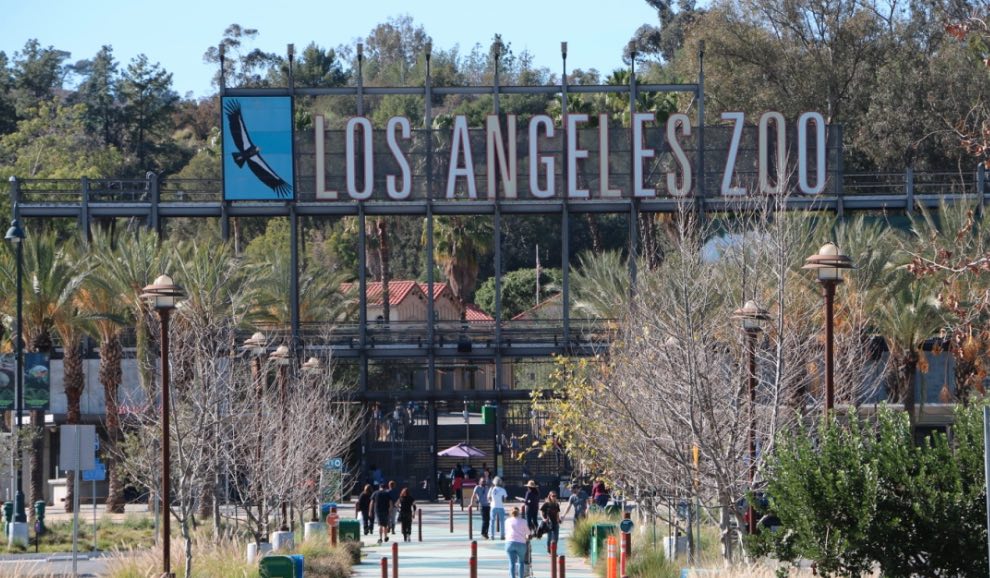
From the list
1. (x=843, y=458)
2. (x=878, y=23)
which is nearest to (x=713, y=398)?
(x=843, y=458)

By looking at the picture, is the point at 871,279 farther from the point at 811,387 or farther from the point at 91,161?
the point at 91,161

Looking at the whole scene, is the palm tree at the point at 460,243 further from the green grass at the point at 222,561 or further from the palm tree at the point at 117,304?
the green grass at the point at 222,561

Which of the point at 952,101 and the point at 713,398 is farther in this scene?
the point at 952,101

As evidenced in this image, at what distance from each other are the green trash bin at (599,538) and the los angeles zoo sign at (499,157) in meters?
22.2

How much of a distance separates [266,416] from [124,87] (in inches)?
2941

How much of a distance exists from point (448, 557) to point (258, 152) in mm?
22493

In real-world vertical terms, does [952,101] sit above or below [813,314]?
above

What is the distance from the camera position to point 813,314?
112ft


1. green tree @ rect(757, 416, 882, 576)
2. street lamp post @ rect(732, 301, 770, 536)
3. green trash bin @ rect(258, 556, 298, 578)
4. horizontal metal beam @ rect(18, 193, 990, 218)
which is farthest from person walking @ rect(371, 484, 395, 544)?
green tree @ rect(757, 416, 882, 576)

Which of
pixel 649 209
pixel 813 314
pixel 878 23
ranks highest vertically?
pixel 878 23

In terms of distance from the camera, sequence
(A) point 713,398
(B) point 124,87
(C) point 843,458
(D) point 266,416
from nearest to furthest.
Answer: (C) point 843,458 → (A) point 713,398 → (D) point 266,416 → (B) point 124,87

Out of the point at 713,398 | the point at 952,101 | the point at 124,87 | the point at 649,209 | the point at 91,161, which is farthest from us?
the point at 124,87

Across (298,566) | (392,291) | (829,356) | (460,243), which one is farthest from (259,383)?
(392,291)

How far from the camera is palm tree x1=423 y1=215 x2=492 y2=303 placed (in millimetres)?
71938
